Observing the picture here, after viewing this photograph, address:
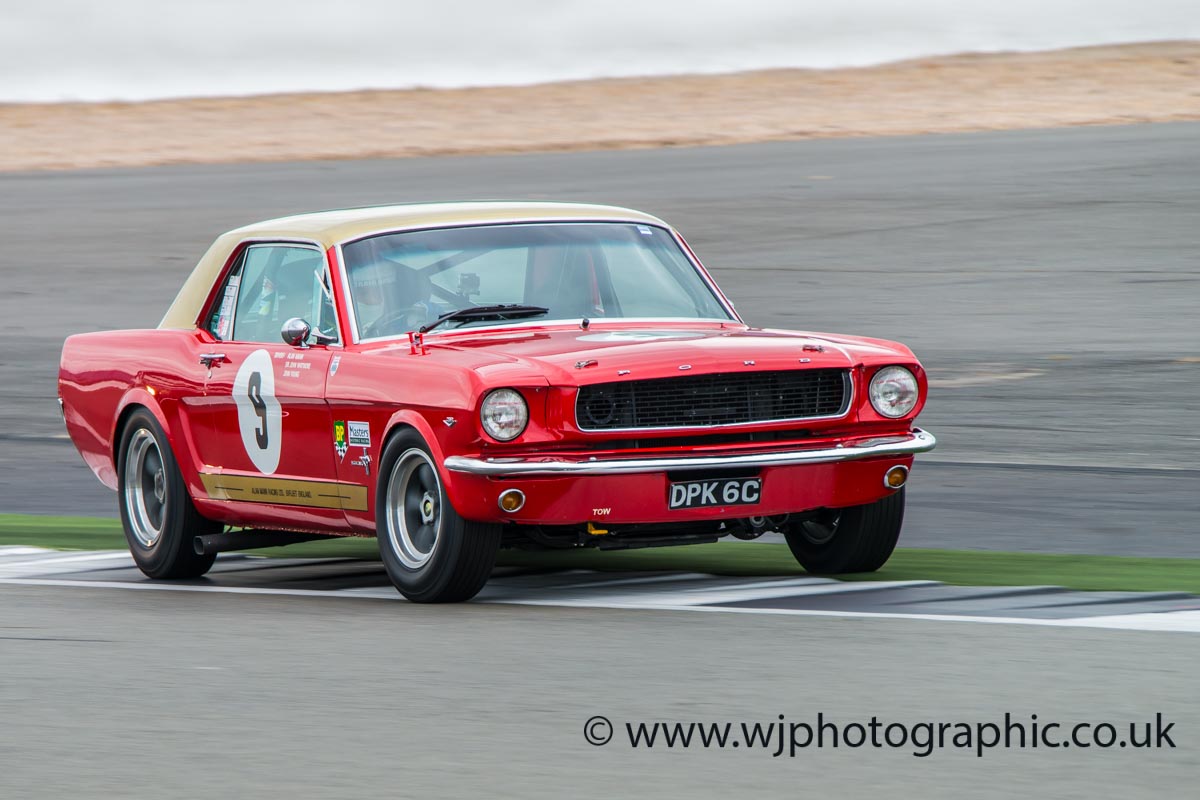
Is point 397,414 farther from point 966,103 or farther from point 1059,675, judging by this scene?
point 966,103

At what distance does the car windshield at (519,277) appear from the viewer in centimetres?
927

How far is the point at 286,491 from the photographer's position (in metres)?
9.31

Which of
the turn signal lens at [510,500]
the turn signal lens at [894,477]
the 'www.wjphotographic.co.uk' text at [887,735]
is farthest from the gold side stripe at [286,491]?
the 'www.wjphotographic.co.uk' text at [887,735]

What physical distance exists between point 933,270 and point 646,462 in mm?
15006

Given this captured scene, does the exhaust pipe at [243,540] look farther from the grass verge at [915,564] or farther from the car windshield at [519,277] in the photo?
the car windshield at [519,277]

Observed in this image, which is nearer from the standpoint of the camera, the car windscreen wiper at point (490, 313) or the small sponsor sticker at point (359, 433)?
the small sponsor sticker at point (359, 433)

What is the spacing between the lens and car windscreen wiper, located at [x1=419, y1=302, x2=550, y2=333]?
30.1 ft

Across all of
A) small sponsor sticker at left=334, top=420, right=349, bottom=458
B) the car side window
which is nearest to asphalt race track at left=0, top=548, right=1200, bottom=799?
small sponsor sticker at left=334, top=420, right=349, bottom=458

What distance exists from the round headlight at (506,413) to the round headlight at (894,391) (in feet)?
4.75

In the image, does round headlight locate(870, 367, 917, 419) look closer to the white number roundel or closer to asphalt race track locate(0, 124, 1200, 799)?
asphalt race track locate(0, 124, 1200, 799)

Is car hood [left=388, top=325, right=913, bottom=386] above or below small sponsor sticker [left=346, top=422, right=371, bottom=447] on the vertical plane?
above

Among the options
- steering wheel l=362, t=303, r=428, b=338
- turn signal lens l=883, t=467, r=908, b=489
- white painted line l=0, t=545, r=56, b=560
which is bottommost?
white painted line l=0, t=545, r=56, b=560

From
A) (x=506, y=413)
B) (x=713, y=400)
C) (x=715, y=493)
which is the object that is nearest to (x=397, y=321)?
(x=506, y=413)

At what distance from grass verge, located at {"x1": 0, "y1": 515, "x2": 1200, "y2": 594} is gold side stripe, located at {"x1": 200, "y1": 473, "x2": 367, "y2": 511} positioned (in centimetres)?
105
